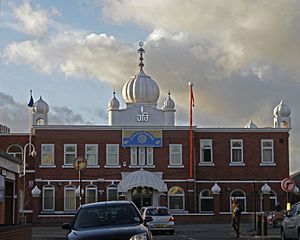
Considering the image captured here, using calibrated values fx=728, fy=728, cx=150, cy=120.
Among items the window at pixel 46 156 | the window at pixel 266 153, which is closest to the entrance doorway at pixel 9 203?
the window at pixel 46 156

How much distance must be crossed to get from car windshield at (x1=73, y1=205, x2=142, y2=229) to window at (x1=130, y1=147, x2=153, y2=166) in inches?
1762

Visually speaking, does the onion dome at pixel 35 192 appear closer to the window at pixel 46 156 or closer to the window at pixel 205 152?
the window at pixel 46 156

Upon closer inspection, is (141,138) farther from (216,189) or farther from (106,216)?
(106,216)

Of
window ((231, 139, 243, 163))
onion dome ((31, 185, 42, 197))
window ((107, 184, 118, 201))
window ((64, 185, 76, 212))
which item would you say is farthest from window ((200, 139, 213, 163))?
onion dome ((31, 185, 42, 197))

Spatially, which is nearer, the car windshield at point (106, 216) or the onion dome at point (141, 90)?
the car windshield at point (106, 216)

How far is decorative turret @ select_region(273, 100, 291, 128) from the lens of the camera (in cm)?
6669

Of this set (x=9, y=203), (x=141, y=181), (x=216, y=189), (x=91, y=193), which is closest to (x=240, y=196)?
(x=216, y=189)

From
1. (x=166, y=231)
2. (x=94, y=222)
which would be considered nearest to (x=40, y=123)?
(x=166, y=231)

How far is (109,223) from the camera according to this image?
56.1ft

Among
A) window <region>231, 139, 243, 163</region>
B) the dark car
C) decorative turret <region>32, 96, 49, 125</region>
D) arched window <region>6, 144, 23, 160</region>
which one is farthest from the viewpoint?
decorative turret <region>32, 96, 49, 125</region>

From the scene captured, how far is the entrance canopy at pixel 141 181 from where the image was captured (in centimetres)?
6038

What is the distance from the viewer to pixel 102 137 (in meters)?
62.9

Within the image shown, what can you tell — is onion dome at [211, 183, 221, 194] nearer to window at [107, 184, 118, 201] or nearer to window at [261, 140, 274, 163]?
window at [261, 140, 274, 163]

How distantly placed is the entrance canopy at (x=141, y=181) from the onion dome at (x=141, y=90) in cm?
806
